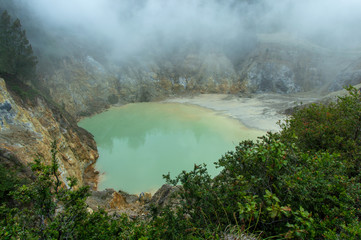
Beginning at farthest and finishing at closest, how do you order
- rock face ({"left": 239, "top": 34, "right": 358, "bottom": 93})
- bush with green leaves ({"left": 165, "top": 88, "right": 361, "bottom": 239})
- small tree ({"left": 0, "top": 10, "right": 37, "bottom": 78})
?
rock face ({"left": 239, "top": 34, "right": 358, "bottom": 93}), small tree ({"left": 0, "top": 10, "right": 37, "bottom": 78}), bush with green leaves ({"left": 165, "top": 88, "right": 361, "bottom": 239})

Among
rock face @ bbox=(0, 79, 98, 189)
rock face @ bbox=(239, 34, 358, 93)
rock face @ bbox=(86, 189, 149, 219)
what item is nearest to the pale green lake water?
rock face @ bbox=(0, 79, 98, 189)

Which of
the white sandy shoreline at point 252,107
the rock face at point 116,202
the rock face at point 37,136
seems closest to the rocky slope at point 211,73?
the white sandy shoreline at point 252,107

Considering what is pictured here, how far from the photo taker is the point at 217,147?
16.7m

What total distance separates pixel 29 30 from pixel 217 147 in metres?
35.6

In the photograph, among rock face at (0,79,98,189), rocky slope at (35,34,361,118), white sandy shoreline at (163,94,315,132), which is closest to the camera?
rock face at (0,79,98,189)

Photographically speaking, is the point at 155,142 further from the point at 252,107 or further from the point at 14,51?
the point at 252,107

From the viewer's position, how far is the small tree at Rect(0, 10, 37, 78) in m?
17.0

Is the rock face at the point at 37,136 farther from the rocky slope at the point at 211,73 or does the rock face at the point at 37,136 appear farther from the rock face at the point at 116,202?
the rocky slope at the point at 211,73

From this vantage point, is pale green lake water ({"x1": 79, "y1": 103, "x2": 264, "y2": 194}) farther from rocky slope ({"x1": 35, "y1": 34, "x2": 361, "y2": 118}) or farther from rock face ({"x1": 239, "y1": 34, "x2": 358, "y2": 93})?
rock face ({"x1": 239, "y1": 34, "x2": 358, "y2": 93})

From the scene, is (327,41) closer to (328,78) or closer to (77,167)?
(328,78)

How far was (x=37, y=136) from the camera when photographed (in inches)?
376

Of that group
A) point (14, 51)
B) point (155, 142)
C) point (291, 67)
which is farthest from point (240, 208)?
point (291, 67)

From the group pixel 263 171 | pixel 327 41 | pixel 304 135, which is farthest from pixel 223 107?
pixel 327 41

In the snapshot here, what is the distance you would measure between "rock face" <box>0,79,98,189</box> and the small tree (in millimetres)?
7076
